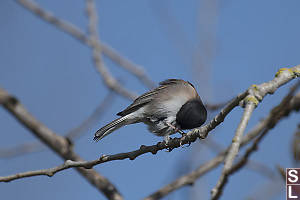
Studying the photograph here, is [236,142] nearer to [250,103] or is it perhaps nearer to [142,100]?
[250,103]

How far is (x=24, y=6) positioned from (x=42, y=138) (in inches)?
64.4

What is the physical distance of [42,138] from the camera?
372cm

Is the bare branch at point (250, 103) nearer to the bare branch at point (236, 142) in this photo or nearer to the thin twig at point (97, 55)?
the bare branch at point (236, 142)

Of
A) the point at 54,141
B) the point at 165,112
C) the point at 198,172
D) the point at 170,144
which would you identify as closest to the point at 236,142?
the point at 170,144

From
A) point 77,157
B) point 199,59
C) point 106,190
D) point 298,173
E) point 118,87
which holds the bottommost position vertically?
point 298,173

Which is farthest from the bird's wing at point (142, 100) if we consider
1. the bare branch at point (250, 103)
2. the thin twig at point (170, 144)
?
the bare branch at point (250, 103)

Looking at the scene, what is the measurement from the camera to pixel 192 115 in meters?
3.21

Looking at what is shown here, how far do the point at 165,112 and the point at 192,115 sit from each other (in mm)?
275

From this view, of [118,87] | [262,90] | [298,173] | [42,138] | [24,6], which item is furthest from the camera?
[24,6]

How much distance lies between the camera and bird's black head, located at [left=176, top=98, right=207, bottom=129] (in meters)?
3.20

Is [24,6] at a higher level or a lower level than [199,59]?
higher

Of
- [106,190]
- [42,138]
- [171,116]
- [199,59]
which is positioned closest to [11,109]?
[42,138]

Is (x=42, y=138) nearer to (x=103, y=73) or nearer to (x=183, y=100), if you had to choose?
(x=103, y=73)

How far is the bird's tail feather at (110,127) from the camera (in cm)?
321
